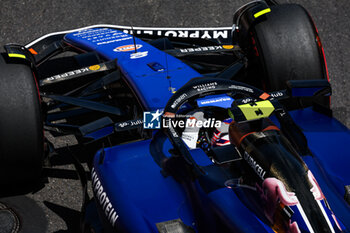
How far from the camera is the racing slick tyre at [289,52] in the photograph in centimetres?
437

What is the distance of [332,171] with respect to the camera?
3303 mm

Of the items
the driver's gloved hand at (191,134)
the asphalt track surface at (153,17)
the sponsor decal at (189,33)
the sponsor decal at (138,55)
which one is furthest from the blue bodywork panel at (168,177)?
the asphalt track surface at (153,17)

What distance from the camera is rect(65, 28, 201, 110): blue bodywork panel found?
4254mm

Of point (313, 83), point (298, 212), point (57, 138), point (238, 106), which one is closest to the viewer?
point (298, 212)

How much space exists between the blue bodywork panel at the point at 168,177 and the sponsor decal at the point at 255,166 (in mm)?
218

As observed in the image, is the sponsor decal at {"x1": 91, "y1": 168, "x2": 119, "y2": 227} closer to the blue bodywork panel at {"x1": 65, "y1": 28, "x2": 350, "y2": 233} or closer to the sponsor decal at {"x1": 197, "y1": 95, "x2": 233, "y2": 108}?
the blue bodywork panel at {"x1": 65, "y1": 28, "x2": 350, "y2": 233}

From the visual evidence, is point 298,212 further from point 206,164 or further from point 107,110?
point 107,110

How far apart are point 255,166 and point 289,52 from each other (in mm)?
1865

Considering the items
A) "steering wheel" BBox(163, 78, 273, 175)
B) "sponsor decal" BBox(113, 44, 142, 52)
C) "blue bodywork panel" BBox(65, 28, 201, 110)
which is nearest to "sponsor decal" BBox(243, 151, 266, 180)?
"steering wheel" BBox(163, 78, 273, 175)

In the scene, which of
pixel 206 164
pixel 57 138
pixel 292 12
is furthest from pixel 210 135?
pixel 57 138

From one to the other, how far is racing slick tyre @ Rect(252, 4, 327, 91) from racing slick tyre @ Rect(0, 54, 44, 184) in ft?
6.80

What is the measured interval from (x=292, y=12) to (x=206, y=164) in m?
2.01

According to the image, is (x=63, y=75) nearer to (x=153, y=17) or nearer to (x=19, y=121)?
(x=19, y=121)

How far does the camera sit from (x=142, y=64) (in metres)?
4.66
